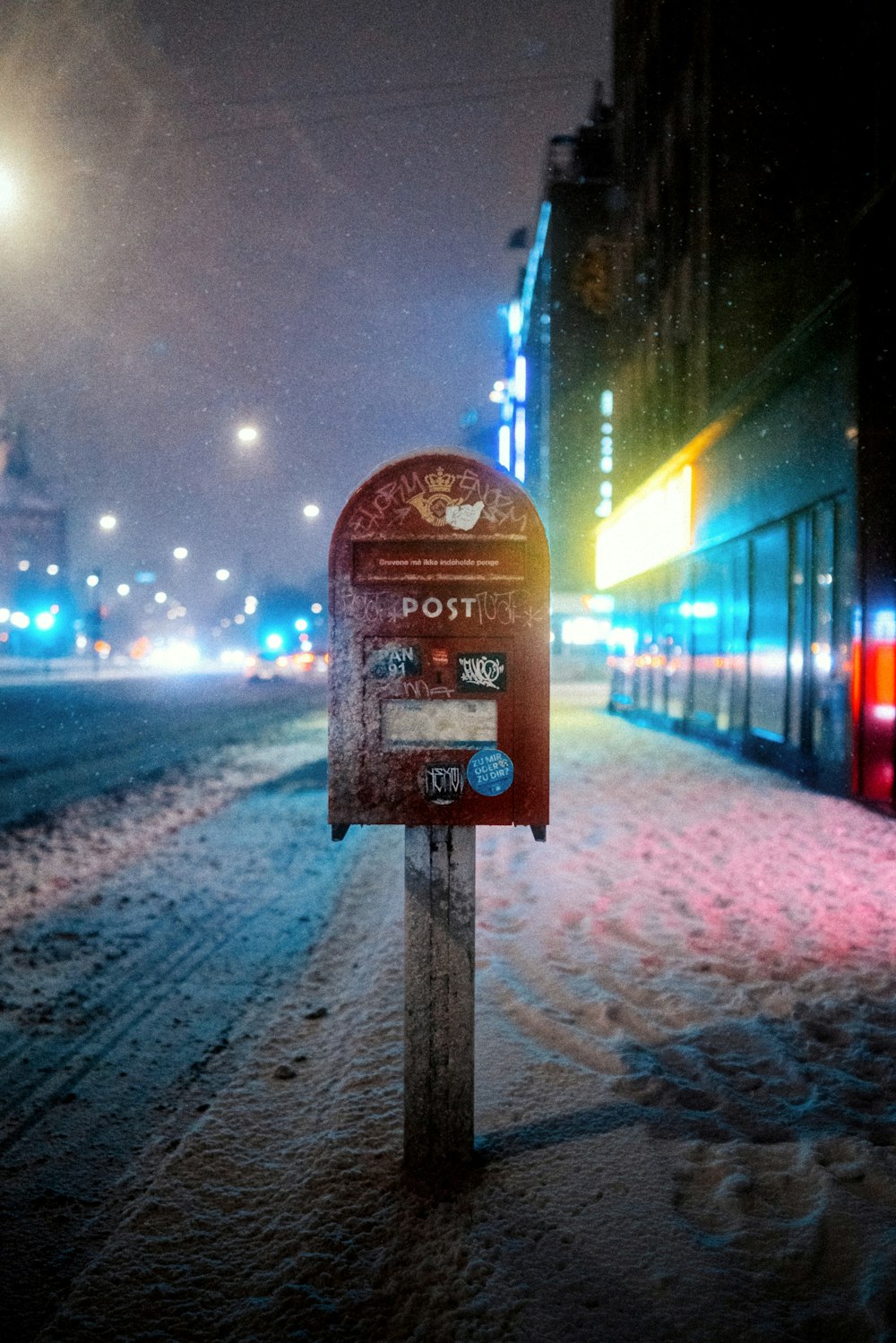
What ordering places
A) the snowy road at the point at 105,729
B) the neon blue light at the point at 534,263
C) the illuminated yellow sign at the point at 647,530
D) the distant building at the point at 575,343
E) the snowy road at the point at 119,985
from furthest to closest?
the neon blue light at the point at 534,263 < the distant building at the point at 575,343 < the illuminated yellow sign at the point at 647,530 < the snowy road at the point at 105,729 < the snowy road at the point at 119,985

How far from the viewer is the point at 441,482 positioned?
2.78m

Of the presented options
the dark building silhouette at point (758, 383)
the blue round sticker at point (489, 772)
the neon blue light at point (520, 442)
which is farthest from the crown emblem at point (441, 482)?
the neon blue light at point (520, 442)

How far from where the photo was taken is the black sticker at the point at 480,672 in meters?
2.78

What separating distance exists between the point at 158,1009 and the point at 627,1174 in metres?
2.93

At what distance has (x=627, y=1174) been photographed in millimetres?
3020

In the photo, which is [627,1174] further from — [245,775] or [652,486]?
[652,486]

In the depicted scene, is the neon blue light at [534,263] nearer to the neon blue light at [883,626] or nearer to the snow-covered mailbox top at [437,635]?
the neon blue light at [883,626]

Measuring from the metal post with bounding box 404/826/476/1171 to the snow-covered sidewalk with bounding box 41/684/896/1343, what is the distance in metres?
0.20

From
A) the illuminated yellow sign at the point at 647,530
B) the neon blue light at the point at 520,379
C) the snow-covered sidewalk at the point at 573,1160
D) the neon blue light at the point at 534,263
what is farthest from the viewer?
the neon blue light at the point at 520,379

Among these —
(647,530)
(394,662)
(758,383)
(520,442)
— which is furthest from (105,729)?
(520,442)

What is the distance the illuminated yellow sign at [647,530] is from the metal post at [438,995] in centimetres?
1620

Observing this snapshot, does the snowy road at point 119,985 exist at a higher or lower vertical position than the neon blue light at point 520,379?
lower

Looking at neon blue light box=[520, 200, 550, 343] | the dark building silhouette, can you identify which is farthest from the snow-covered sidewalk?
neon blue light box=[520, 200, 550, 343]

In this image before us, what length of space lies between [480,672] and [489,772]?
0.32 meters
